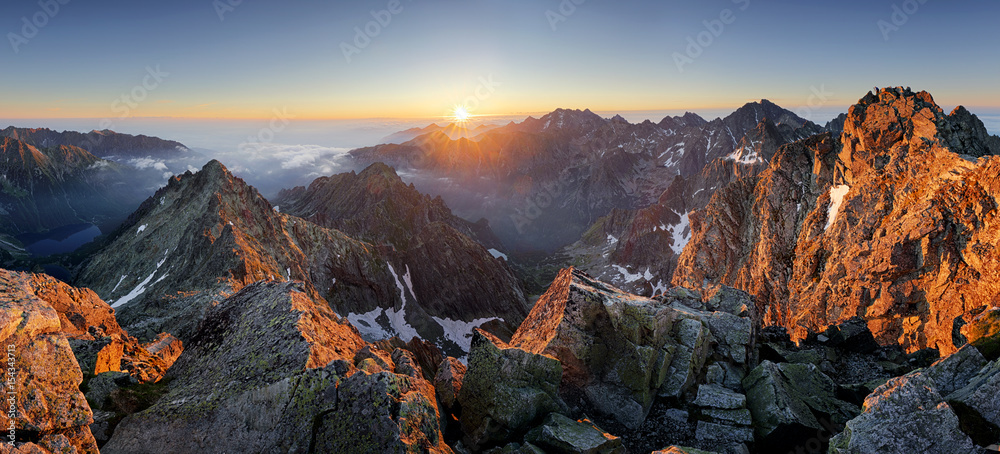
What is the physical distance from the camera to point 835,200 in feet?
233

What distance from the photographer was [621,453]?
50.2ft

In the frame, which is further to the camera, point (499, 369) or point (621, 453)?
point (499, 369)

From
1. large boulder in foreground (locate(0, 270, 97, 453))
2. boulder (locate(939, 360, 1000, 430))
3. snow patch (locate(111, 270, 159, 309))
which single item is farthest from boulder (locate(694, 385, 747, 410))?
snow patch (locate(111, 270, 159, 309))

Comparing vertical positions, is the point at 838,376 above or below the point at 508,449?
below

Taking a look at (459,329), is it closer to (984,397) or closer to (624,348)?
(624,348)

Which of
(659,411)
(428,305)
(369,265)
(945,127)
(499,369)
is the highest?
(945,127)

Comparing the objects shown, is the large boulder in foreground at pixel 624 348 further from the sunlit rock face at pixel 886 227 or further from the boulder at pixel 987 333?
the sunlit rock face at pixel 886 227

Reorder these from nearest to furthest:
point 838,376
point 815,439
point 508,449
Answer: point 508,449
point 815,439
point 838,376

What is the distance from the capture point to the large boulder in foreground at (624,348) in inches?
762

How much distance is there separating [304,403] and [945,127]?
245ft

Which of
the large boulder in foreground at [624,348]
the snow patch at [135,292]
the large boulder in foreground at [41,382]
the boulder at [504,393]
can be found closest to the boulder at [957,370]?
the large boulder in foreground at [624,348]

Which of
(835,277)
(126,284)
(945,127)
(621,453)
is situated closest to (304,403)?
(621,453)

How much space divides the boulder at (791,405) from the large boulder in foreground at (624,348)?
2.45 metres

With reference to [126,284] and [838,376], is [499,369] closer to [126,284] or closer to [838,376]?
[838,376]
